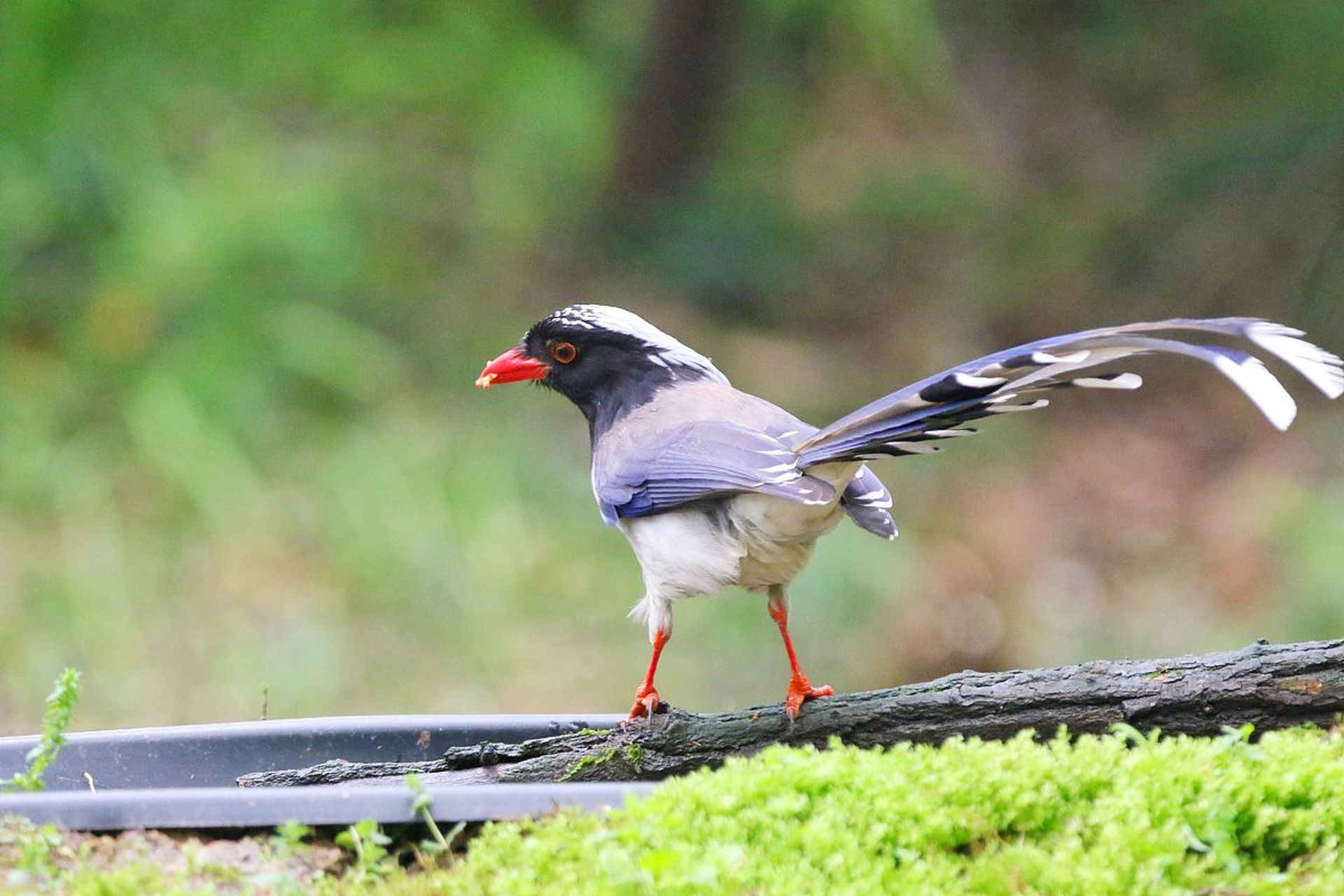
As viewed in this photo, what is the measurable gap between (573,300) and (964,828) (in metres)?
8.33

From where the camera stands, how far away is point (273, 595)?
8.76 m

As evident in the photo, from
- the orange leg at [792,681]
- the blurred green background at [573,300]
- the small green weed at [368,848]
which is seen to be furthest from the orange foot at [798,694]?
the blurred green background at [573,300]

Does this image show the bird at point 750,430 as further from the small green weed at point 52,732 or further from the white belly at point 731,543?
the small green weed at point 52,732

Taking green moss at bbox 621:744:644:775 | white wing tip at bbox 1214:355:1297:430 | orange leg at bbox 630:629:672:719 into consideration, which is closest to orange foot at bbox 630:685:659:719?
orange leg at bbox 630:629:672:719

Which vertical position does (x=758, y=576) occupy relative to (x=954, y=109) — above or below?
below

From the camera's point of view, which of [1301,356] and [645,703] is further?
[645,703]

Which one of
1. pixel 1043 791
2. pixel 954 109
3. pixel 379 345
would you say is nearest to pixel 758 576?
pixel 1043 791

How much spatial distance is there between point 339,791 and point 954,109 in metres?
11.1

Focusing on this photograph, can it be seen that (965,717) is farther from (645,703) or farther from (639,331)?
(639,331)

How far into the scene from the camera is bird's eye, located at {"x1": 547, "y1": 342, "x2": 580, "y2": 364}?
516cm

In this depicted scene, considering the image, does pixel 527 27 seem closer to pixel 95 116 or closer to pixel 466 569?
pixel 95 116

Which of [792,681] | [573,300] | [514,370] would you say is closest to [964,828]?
[792,681]

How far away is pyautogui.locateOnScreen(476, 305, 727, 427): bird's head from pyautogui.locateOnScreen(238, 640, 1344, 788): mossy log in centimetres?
168

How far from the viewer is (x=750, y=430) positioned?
4.42 meters
